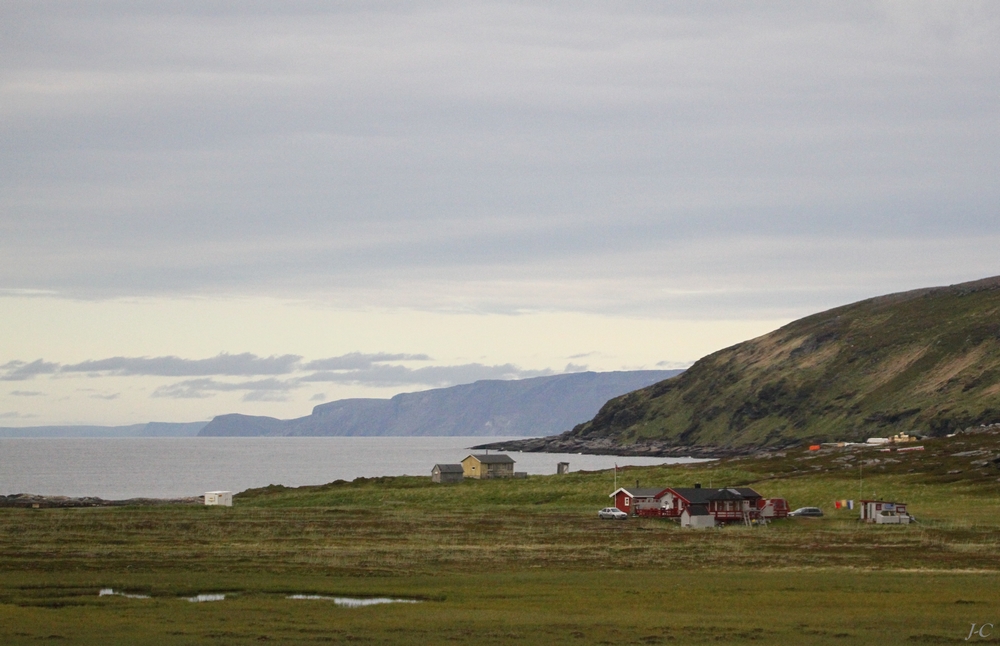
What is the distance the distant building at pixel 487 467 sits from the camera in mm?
179625

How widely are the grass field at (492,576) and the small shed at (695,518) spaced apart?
2367 millimetres

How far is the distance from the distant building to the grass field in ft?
210

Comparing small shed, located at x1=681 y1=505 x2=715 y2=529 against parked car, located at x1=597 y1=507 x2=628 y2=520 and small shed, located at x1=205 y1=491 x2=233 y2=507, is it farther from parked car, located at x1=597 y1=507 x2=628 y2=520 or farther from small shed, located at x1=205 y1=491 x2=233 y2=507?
small shed, located at x1=205 y1=491 x2=233 y2=507

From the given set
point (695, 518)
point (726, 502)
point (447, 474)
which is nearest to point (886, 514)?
point (726, 502)

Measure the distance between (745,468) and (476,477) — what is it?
4256 centimetres

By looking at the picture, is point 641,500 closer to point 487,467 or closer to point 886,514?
point 886,514

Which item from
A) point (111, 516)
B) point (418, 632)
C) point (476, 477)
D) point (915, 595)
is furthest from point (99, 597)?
point (476, 477)

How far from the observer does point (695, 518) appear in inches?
3878

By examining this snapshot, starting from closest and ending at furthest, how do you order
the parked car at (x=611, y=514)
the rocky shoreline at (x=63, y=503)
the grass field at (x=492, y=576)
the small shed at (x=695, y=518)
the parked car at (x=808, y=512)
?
the grass field at (x=492, y=576) < the small shed at (x=695, y=518) < the parked car at (x=611, y=514) < the parked car at (x=808, y=512) < the rocky shoreline at (x=63, y=503)

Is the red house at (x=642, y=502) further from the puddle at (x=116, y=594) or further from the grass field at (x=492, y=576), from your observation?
the puddle at (x=116, y=594)

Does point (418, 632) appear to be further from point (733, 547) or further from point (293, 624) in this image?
point (733, 547)

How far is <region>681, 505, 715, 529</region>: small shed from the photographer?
98.2m

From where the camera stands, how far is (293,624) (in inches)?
1586

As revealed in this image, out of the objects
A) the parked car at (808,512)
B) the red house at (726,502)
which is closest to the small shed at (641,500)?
the red house at (726,502)
